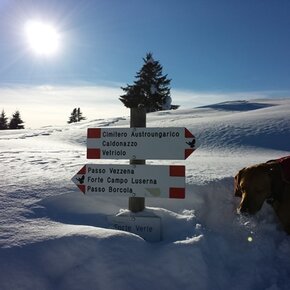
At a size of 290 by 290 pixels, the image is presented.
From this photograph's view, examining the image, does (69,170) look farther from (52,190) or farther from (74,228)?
(74,228)

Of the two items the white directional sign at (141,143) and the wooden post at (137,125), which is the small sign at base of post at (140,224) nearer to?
the wooden post at (137,125)

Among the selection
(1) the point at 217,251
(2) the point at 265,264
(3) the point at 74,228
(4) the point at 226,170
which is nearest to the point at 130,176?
(3) the point at 74,228

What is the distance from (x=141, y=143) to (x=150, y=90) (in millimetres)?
38095

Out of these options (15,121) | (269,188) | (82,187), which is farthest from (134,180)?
(15,121)

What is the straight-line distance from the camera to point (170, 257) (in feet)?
11.9

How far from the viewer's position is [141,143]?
4438mm

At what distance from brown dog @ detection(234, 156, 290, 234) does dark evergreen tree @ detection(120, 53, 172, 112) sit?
37160 mm

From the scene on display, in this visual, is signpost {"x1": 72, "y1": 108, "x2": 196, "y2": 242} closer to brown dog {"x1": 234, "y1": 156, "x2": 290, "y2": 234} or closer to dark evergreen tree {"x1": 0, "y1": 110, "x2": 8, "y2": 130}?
brown dog {"x1": 234, "y1": 156, "x2": 290, "y2": 234}

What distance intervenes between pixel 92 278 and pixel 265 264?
5.74 ft

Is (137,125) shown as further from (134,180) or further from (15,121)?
(15,121)

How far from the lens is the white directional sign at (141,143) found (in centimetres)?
433

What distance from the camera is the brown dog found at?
13.5 feet

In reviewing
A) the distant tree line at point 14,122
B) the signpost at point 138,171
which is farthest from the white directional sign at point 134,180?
the distant tree line at point 14,122

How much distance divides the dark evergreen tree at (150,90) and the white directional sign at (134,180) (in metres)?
36.8
